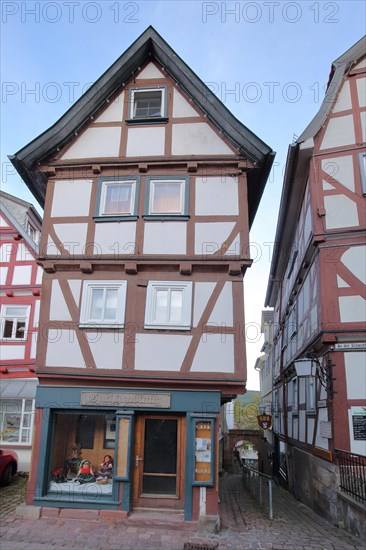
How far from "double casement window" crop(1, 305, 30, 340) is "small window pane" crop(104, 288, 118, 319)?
713 centimetres

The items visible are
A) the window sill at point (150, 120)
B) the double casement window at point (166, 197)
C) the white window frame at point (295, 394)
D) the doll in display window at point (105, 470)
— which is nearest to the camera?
the doll in display window at point (105, 470)

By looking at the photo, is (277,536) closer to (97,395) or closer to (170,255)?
(97,395)

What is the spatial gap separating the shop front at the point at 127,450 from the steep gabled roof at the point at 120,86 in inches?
232

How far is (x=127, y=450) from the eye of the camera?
988 centimetres

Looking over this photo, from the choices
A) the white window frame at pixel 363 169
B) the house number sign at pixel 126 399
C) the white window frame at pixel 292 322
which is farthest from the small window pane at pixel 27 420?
the white window frame at pixel 363 169

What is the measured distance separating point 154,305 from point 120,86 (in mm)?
6195

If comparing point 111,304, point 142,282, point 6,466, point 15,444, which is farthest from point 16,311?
point 142,282

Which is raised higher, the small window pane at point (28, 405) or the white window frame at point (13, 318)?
the white window frame at point (13, 318)

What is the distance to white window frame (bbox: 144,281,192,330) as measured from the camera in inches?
410

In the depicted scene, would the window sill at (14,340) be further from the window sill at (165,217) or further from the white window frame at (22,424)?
the window sill at (165,217)

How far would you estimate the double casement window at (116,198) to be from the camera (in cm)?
1145

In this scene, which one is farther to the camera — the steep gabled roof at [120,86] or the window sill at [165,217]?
the steep gabled roof at [120,86]

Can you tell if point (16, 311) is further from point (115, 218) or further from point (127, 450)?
point (127, 450)

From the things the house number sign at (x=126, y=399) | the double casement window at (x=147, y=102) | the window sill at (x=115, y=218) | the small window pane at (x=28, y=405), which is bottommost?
the small window pane at (x=28, y=405)
